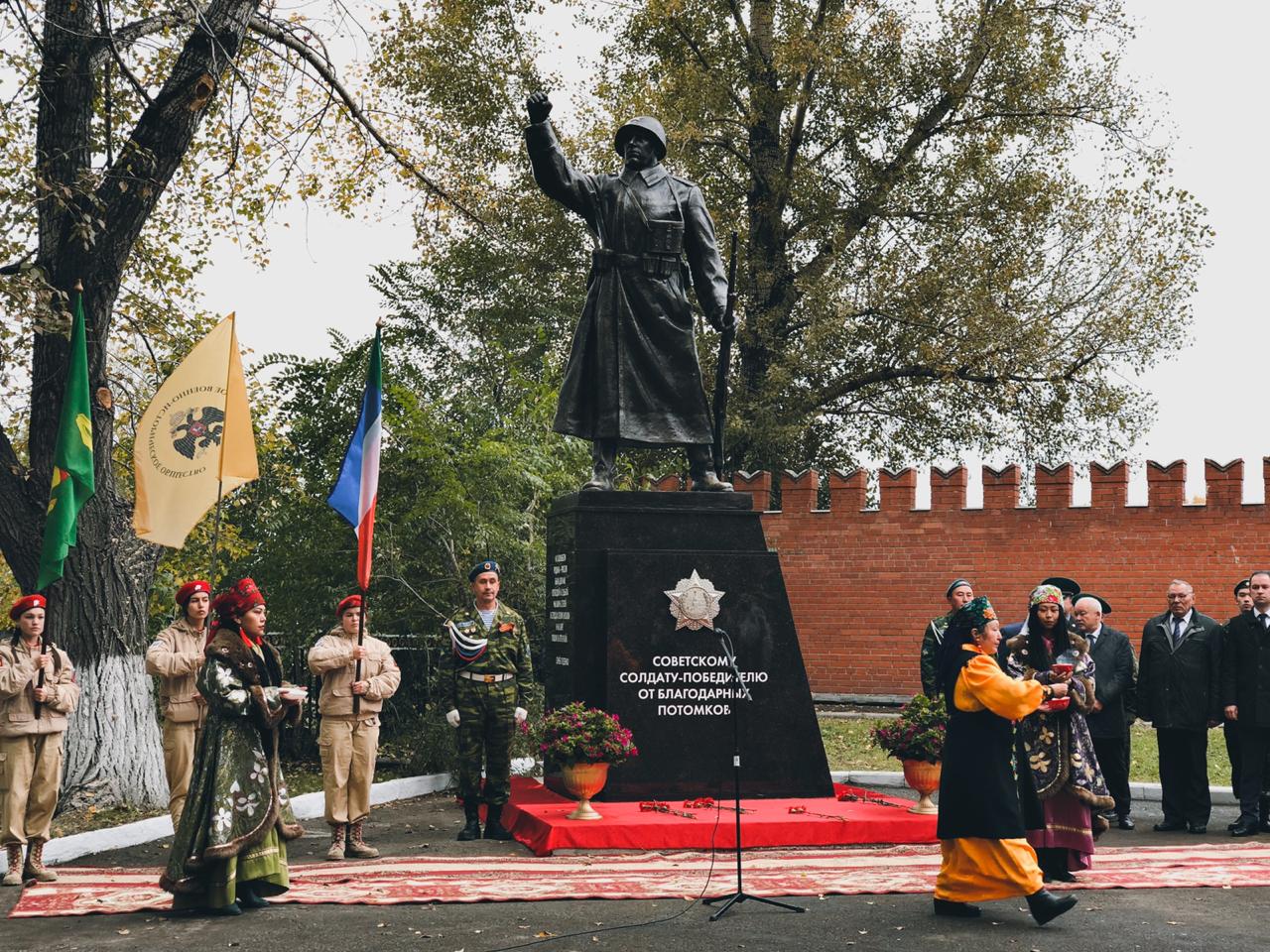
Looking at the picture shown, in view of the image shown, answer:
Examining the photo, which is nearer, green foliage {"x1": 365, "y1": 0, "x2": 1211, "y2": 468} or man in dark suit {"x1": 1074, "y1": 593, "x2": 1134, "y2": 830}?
man in dark suit {"x1": 1074, "y1": 593, "x2": 1134, "y2": 830}

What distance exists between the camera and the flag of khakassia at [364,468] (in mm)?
8156

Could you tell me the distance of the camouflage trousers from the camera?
340 inches

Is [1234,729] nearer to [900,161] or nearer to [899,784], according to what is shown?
[899,784]

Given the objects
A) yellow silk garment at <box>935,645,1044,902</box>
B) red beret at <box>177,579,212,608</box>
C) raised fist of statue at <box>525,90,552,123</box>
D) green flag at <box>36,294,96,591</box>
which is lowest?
yellow silk garment at <box>935,645,1044,902</box>

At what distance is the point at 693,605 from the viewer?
884 cm

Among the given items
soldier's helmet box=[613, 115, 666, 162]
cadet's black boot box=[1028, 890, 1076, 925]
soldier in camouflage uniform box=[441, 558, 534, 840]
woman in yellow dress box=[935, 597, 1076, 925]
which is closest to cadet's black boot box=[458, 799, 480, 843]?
soldier in camouflage uniform box=[441, 558, 534, 840]

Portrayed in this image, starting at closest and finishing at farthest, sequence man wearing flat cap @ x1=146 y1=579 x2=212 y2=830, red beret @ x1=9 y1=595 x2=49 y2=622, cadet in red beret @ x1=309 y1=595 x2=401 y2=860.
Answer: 1. red beret @ x1=9 y1=595 x2=49 y2=622
2. cadet in red beret @ x1=309 y1=595 x2=401 y2=860
3. man wearing flat cap @ x1=146 y1=579 x2=212 y2=830

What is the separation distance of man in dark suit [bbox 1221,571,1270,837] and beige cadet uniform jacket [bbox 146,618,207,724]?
6.83 metres

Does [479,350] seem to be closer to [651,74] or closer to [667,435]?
[651,74]

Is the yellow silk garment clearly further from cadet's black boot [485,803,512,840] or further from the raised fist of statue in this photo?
the raised fist of statue

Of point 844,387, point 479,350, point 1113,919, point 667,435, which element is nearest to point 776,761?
point 667,435

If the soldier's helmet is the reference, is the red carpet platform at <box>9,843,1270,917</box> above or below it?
below

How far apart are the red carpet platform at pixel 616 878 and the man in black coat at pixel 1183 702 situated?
5.03 feet

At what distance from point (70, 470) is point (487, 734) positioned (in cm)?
299
